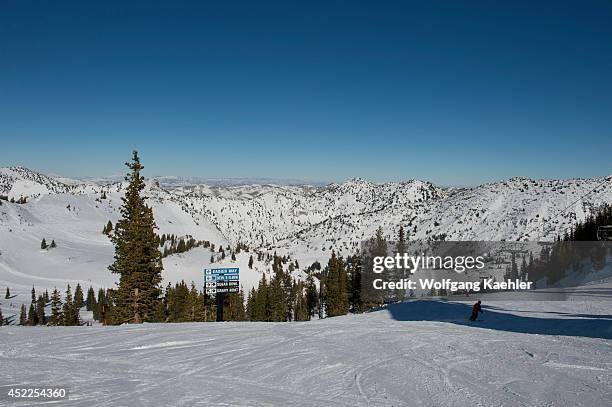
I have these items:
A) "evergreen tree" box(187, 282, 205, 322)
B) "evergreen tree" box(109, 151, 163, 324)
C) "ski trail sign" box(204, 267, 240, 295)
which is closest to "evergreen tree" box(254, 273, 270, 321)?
"evergreen tree" box(187, 282, 205, 322)

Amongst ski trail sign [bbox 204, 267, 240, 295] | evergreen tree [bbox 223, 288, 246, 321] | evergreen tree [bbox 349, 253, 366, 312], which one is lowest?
evergreen tree [bbox 223, 288, 246, 321]

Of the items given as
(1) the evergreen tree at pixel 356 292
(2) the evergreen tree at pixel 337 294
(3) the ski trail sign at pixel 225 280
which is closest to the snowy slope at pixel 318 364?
(3) the ski trail sign at pixel 225 280

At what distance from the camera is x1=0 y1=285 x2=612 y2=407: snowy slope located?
386 inches

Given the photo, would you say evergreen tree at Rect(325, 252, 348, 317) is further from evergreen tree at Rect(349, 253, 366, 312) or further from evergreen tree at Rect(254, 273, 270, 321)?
evergreen tree at Rect(254, 273, 270, 321)

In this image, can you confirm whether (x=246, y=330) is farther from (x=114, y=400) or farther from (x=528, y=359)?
(x=528, y=359)

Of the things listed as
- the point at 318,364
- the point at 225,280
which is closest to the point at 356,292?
the point at 225,280

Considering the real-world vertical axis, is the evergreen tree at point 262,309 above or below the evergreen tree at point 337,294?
below

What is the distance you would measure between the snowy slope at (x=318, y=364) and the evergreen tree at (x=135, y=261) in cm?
1365

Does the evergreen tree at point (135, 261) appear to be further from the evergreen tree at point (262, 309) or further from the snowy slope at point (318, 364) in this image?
the evergreen tree at point (262, 309)

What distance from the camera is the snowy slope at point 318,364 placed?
9.80 metres

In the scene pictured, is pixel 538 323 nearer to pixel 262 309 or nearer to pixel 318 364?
pixel 318 364

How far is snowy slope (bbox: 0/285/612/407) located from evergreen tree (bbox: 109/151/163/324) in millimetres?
13651

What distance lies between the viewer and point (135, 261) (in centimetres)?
3309

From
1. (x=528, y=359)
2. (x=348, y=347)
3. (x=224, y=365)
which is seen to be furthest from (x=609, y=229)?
(x=224, y=365)
